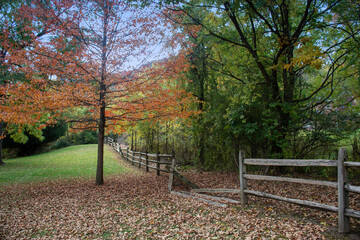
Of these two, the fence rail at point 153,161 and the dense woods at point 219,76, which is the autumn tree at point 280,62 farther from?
the fence rail at point 153,161

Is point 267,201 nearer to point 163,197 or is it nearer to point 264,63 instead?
point 163,197

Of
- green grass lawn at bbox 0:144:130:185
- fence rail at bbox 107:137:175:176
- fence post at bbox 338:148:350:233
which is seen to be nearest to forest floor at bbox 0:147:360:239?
fence post at bbox 338:148:350:233

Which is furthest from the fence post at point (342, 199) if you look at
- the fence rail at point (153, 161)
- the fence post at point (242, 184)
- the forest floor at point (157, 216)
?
the fence rail at point (153, 161)

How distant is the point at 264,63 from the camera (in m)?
10.2

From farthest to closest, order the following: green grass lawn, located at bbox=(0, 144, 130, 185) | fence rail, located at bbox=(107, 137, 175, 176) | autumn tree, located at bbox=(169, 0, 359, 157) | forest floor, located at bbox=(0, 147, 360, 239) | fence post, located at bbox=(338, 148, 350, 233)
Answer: green grass lawn, located at bbox=(0, 144, 130, 185) → fence rail, located at bbox=(107, 137, 175, 176) → autumn tree, located at bbox=(169, 0, 359, 157) → forest floor, located at bbox=(0, 147, 360, 239) → fence post, located at bbox=(338, 148, 350, 233)

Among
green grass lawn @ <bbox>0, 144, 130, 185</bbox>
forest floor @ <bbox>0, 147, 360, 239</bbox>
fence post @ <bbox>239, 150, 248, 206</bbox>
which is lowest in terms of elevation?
green grass lawn @ <bbox>0, 144, 130, 185</bbox>

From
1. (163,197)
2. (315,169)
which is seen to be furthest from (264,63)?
(163,197)

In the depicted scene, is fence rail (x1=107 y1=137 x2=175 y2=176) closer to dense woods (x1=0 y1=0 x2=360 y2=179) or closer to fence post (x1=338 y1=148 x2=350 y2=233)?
dense woods (x1=0 y1=0 x2=360 y2=179)

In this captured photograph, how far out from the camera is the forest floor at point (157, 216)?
14.4 feet

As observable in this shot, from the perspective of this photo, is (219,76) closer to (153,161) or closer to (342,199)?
(153,161)

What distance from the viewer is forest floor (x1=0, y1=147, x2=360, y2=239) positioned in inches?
173

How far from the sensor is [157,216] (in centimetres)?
604

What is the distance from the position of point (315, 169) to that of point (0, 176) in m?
16.4

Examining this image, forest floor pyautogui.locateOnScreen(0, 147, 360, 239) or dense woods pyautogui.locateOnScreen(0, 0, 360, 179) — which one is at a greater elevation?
dense woods pyautogui.locateOnScreen(0, 0, 360, 179)
